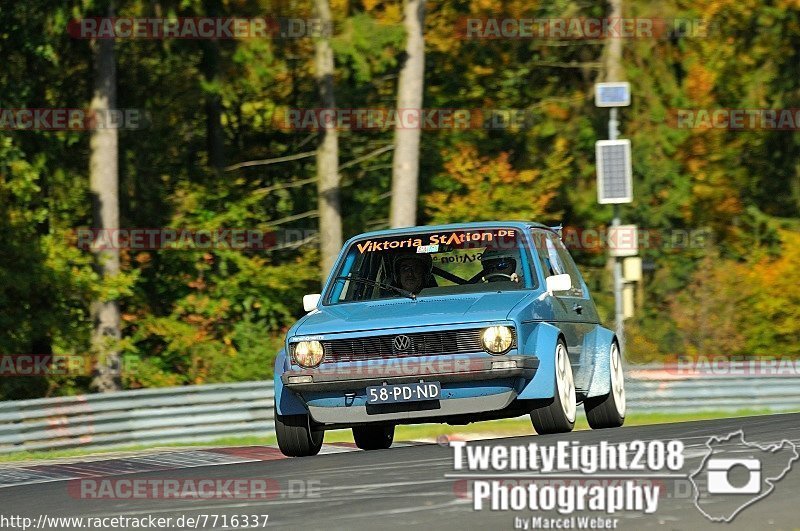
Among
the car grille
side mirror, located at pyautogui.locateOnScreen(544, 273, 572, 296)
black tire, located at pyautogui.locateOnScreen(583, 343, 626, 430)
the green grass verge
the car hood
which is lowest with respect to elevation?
the green grass verge

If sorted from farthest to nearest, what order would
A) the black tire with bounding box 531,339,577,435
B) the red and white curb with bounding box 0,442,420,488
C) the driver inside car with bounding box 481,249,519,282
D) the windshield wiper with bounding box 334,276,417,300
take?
the driver inside car with bounding box 481,249,519,282
the red and white curb with bounding box 0,442,420,488
the windshield wiper with bounding box 334,276,417,300
the black tire with bounding box 531,339,577,435

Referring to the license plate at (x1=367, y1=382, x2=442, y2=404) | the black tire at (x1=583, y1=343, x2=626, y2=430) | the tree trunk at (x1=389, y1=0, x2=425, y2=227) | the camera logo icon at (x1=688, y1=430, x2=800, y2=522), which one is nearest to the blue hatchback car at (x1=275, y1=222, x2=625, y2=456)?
the license plate at (x1=367, y1=382, x2=442, y2=404)

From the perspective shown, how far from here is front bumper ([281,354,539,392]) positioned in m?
11.8

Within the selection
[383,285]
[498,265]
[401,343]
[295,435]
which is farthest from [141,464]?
[498,265]

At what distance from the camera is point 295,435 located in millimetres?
12727

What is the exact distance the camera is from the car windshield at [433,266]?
13.1 m

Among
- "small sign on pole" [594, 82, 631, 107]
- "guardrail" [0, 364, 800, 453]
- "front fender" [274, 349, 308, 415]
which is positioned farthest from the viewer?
"small sign on pole" [594, 82, 631, 107]

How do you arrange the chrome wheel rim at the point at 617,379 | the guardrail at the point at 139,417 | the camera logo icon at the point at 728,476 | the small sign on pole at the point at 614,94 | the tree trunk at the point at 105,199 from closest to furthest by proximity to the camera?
the camera logo icon at the point at 728,476
the chrome wheel rim at the point at 617,379
the guardrail at the point at 139,417
the small sign on pole at the point at 614,94
the tree trunk at the point at 105,199

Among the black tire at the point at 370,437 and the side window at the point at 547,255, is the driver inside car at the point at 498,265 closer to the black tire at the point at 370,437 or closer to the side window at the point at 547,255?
the side window at the point at 547,255

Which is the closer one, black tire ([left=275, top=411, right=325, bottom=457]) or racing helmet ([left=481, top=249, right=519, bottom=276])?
black tire ([left=275, top=411, right=325, bottom=457])

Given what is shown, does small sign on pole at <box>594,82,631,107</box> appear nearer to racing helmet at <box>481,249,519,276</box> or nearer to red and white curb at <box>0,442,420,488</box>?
red and white curb at <box>0,442,420,488</box>

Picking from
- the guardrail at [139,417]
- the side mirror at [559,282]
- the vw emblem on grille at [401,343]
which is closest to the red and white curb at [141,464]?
the vw emblem on grille at [401,343]

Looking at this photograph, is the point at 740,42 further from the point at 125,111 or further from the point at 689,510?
the point at 689,510

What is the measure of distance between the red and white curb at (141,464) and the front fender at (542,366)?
2.22 metres
